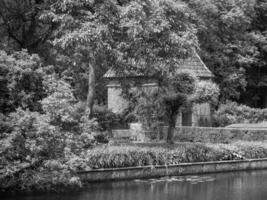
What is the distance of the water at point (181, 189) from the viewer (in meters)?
14.9

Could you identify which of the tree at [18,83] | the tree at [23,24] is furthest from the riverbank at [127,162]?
the tree at [23,24]

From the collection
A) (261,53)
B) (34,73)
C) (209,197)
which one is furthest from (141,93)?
(261,53)

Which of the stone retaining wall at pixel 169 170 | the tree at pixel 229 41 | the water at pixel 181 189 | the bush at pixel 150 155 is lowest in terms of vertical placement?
the water at pixel 181 189

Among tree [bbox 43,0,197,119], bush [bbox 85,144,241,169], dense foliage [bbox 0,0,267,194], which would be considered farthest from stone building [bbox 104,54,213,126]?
bush [bbox 85,144,241,169]

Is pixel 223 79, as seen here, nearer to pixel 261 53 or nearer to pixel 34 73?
pixel 261 53

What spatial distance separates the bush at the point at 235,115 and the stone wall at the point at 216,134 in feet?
21.6

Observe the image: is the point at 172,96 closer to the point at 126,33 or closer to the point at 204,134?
the point at 126,33

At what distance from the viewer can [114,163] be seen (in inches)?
737

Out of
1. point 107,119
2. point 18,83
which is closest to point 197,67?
point 107,119

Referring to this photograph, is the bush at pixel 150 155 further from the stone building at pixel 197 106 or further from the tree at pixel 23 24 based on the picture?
the stone building at pixel 197 106

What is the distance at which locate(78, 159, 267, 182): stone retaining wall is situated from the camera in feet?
59.3

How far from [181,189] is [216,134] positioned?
10692 millimetres

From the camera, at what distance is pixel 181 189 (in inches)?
646

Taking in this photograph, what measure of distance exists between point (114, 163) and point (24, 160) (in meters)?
4.12
